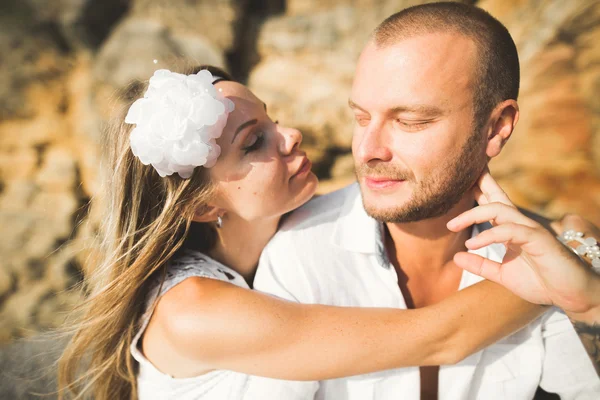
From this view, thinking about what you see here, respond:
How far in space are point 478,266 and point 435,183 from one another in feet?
1.35

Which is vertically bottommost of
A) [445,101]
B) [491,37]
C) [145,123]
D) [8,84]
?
[8,84]

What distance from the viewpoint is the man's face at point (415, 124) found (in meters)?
1.95

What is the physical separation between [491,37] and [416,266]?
45.5 inches

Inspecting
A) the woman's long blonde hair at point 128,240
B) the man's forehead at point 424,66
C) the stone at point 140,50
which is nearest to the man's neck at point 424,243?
the man's forehead at point 424,66

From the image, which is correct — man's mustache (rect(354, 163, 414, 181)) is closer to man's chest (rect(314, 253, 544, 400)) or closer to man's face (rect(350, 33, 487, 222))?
man's face (rect(350, 33, 487, 222))

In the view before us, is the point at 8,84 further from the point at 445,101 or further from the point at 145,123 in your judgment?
the point at 445,101

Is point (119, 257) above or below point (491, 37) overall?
below

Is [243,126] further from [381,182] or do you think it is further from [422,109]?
[422,109]

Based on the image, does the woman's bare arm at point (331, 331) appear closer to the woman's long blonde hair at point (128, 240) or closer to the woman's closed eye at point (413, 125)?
the woman's long blonde hair at point (128, 240)

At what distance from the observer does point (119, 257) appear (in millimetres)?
2266

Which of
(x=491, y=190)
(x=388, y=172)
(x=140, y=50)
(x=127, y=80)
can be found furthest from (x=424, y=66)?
(x=140, y=50)

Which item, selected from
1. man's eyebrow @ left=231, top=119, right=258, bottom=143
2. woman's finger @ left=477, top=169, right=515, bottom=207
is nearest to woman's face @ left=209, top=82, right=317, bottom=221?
man's eyebrow @ left=231, top=119, right=258, bottom=143

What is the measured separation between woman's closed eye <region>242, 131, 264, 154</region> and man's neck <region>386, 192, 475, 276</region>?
814mm

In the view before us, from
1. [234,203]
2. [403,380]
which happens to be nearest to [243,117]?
[234,203]
